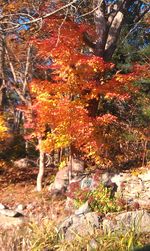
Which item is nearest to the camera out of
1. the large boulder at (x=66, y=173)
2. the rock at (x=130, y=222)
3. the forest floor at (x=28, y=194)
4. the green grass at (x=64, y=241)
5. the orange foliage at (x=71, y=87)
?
the green grass at (x=64, y=241)

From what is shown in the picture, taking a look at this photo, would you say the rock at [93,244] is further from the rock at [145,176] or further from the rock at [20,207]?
the rock at [20,207]

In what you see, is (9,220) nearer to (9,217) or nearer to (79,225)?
(9,217)

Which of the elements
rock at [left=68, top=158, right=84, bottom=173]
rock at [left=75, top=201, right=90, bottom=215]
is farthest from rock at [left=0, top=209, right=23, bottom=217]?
rock at [left=68, top=158, right=84, bottom=173]

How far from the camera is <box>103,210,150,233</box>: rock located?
686cm

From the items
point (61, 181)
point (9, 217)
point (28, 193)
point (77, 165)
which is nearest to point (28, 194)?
point (28, 193)

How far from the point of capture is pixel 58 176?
12820mm

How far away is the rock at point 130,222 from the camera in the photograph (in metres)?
6.86

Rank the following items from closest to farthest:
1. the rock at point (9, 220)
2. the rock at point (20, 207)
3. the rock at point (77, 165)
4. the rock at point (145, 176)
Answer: the rock at point (9, 220), the rock at point (145, 176), the rock at point (20, 207), the rock at point (77, 165)

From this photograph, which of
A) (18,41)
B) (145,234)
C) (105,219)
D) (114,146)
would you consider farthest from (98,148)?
(18,41)

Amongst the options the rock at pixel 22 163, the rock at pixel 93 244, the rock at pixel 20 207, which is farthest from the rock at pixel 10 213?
the rock at pixel 22 163

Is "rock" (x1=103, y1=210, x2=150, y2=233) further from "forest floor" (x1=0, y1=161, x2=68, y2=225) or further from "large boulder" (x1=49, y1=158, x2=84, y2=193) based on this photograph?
"large boulder" (x1=49, y1=158, x2=84, y2=193)

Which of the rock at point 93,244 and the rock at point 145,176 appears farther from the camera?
the rock at point 145,176

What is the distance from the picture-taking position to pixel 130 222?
287 inches

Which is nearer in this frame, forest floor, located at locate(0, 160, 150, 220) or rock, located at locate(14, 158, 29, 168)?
forest floor, located at locate(0, 160, 150, 220)
